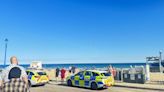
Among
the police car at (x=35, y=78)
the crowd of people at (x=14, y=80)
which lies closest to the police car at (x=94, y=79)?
Answer: the police car at (x=35, y=78)

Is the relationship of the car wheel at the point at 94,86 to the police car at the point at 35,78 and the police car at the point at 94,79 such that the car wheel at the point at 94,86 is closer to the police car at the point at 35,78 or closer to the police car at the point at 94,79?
the police car at the point at 94,79

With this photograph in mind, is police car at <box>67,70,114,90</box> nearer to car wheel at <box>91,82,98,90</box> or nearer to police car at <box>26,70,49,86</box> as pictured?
car wheel at <box>91,82,98,90</box>

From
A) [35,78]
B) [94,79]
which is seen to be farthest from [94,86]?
[35,78]

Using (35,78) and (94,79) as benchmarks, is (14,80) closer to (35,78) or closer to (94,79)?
(94,79)

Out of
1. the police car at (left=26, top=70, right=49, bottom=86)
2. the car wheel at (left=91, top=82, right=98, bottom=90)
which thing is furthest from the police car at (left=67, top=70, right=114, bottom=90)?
the police car at (left=26, top=70, right=49, bottom=86)

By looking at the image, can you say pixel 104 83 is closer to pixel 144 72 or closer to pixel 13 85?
pixel 144 72

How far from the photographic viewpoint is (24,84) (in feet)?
16.4

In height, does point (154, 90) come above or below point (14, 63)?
below

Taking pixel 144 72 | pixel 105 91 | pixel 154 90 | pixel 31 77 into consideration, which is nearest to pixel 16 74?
pixel 105 91

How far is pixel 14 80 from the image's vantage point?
503 centimetres

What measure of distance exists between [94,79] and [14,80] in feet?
49.2

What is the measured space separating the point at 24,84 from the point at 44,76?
17.7 meters

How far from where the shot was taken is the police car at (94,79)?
19281mm

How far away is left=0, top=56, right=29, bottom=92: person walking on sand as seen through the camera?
497 centimetres
